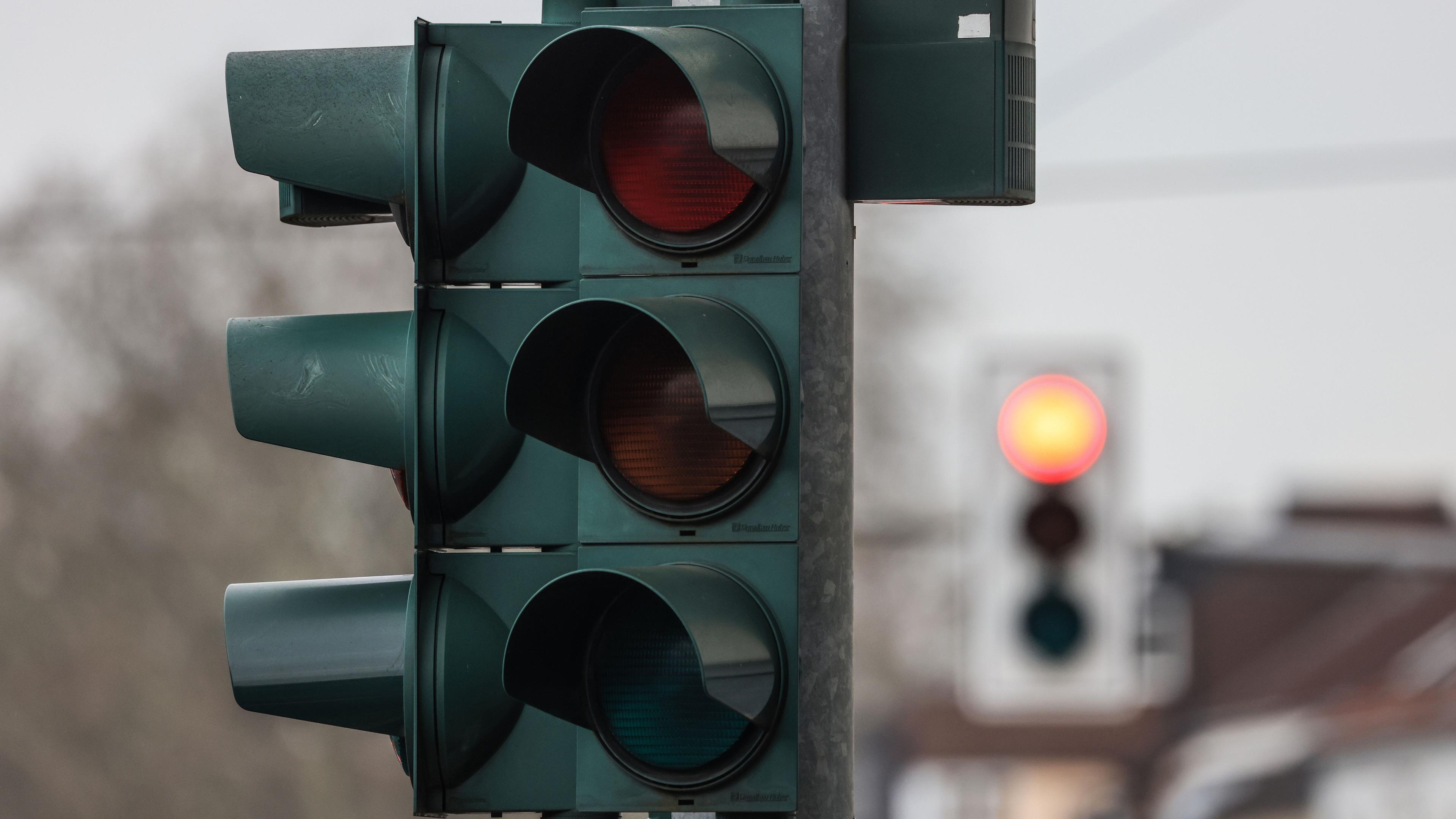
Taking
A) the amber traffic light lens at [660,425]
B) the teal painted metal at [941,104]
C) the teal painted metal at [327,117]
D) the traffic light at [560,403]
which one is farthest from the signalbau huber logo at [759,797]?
the teal painted metal at [327,117]

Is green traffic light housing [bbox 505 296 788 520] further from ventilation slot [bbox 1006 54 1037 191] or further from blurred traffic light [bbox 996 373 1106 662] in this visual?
blurred traffic light [bbox 996 373 1106 662]

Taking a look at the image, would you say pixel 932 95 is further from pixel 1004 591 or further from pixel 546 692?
pixel 1004 591

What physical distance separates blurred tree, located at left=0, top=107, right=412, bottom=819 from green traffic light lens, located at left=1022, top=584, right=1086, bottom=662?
16.8 metres

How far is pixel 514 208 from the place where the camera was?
2574 millimetres

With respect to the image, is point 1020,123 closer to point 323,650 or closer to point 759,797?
point 759,797

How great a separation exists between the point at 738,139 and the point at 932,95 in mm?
479

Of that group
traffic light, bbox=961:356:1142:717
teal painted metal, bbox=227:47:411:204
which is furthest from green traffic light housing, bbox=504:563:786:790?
traffic light, bbox=961:356:1142:717

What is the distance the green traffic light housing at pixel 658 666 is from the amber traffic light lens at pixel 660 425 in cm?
13

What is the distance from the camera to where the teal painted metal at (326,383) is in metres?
2.62

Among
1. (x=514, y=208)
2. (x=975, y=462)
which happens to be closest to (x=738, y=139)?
(x=514, y=208)

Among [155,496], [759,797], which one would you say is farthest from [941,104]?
[155,496]

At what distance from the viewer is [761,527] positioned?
2.33m

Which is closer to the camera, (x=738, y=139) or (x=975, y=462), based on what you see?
(x=738, y=139)

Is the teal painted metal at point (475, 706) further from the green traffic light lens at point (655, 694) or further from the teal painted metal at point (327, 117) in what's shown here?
→ the teal painted metal at point (327, 117)
